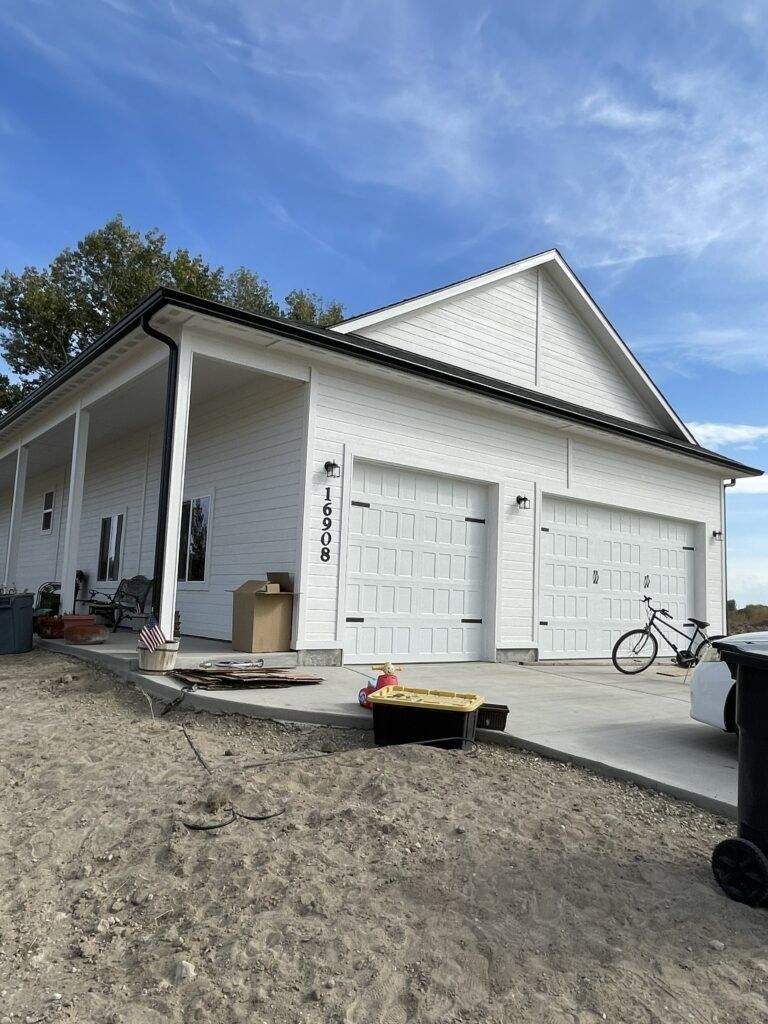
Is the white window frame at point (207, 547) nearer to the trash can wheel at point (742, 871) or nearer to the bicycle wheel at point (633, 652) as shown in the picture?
the bicycle wheel at point (633, 652)

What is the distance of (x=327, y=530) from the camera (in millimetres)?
7742

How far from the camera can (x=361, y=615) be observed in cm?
808

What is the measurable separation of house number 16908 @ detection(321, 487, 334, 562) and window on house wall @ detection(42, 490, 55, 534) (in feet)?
35.2

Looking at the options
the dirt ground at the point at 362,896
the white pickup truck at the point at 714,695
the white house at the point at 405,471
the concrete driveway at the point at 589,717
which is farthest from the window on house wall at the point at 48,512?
the white pickup truck at the point at 714,695

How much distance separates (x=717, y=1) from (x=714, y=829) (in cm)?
904

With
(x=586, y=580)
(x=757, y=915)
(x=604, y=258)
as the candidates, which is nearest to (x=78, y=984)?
(x=757, y=915)

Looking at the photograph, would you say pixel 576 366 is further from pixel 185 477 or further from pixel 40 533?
pixel 40 533

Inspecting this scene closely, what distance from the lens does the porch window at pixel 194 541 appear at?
32.1ft

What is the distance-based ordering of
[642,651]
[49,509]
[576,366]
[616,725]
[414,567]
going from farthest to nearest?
[49,509] → [576,366] → [642,651] → [414,567] → [616,725]

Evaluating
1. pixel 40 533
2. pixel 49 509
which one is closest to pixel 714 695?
pixel 49 509

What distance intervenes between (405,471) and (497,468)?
1.49 meters

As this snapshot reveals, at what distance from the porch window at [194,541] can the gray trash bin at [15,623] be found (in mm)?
2056

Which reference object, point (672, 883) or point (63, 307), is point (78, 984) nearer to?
point (672, 883)

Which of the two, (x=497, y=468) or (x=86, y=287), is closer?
(x=497, y=468)
